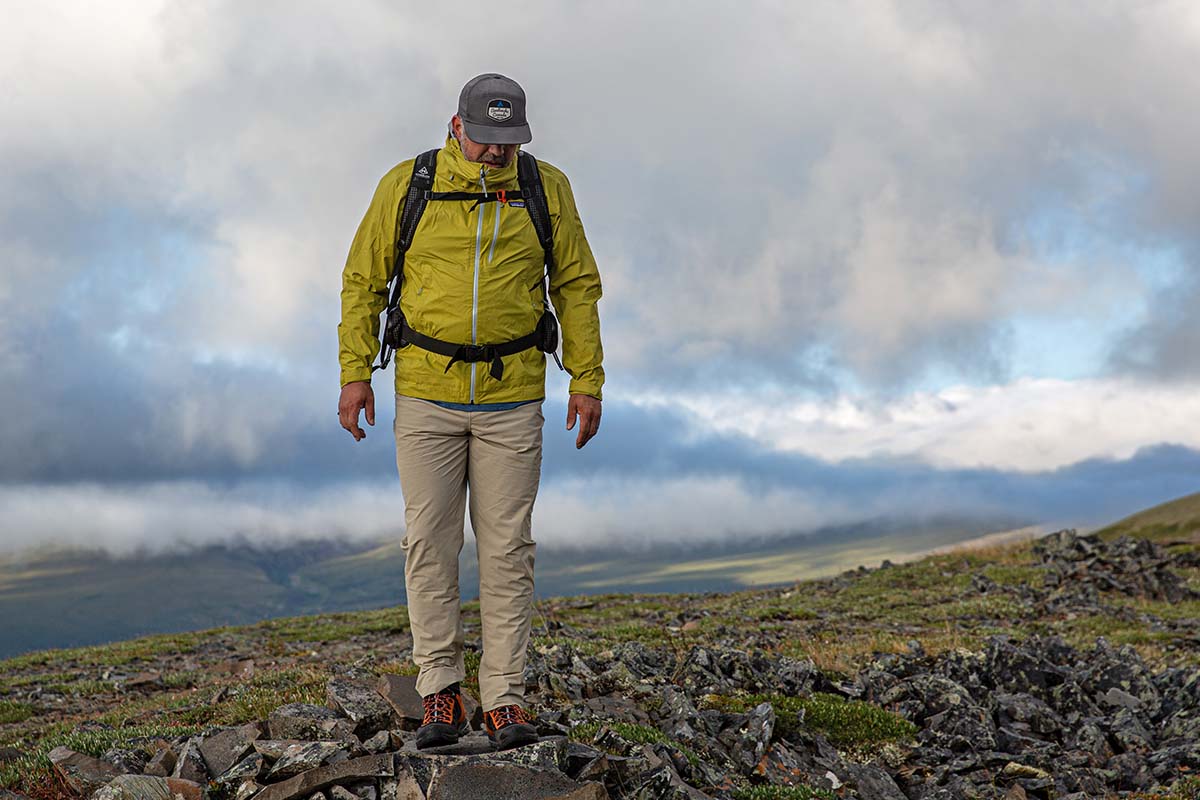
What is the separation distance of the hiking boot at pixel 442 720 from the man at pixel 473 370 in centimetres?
1

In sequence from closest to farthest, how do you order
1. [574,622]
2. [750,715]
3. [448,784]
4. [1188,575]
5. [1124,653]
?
[448,784]
[750,715]
[1124,653]
[574,622]
[1188,575]

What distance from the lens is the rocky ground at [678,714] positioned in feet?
26.7

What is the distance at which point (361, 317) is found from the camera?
811cm

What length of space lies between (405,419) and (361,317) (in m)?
0.91

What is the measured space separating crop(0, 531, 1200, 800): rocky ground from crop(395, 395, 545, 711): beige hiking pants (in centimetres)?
76

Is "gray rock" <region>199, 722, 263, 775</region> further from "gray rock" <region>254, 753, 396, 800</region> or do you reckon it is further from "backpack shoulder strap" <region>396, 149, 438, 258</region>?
"backpack shoulder strap" <region>396, 149, 438, 258</region>

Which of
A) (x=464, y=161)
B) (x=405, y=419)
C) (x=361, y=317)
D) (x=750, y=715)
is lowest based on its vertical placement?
(x=750, y=715)

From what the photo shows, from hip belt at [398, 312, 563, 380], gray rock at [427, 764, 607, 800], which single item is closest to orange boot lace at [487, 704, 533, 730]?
gray rock at [427, 764, 607, 800]

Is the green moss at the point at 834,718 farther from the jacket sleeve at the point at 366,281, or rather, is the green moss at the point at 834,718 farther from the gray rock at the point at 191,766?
the jacket sleeve at the point at 366,281

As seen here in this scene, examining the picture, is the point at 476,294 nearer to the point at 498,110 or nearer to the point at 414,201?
the point at 414,201

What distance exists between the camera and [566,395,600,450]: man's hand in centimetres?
834

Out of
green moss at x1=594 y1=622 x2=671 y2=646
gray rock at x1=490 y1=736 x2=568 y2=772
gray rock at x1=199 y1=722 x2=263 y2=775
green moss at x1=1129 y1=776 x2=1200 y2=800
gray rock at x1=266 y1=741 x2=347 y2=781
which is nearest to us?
gray rock at x1=490 y1=736 x2=568 y2=772

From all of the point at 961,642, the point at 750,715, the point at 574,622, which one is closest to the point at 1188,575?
the point at 961,642

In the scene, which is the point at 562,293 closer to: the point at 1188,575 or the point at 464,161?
the point at 464,161
